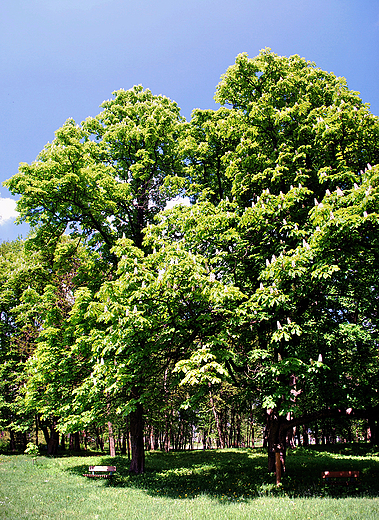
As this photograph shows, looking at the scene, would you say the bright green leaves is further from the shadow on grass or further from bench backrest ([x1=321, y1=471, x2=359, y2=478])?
bench backrest ([x1=321, y1=471, x2=359, y2=478])

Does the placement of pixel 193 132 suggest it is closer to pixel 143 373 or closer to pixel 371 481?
pixel 143 373

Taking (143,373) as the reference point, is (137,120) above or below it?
above

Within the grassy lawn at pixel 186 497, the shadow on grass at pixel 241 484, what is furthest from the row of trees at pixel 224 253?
the grassy lawn at pixel 186 497

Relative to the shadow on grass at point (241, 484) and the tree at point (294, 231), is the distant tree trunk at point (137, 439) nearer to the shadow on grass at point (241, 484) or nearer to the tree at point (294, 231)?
the shadow on grass at point (241, 484)

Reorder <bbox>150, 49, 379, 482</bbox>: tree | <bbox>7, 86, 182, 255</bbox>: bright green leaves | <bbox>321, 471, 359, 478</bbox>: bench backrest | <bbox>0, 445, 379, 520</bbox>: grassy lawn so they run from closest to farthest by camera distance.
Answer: <bbox>0, 445, 379, 520</bbox>: grassy lawn
<bbox>150, 49, 379, 482</bbox>: tree
<bbox>321, 471, 359, 478</bbox>: bench backrest
<bbox>7, 86, 182, 255</bbox>: bright green leaves

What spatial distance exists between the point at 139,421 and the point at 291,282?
10.3 m

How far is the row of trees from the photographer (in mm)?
9344

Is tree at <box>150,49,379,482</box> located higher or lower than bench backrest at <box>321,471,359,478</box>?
higher

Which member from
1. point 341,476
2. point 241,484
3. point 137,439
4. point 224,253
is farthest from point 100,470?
point 224,253

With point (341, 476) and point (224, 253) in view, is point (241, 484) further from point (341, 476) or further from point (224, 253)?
point (224, 253)

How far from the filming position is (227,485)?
12.3 m

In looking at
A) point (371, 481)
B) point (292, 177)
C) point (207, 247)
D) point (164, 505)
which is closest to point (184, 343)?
point (207, 247)

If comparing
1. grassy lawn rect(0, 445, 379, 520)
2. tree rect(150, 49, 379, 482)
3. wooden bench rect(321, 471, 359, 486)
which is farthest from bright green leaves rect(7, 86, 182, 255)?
wooden bench rect(321, 471, 359, 486)

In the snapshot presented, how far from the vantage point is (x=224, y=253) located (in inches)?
456
